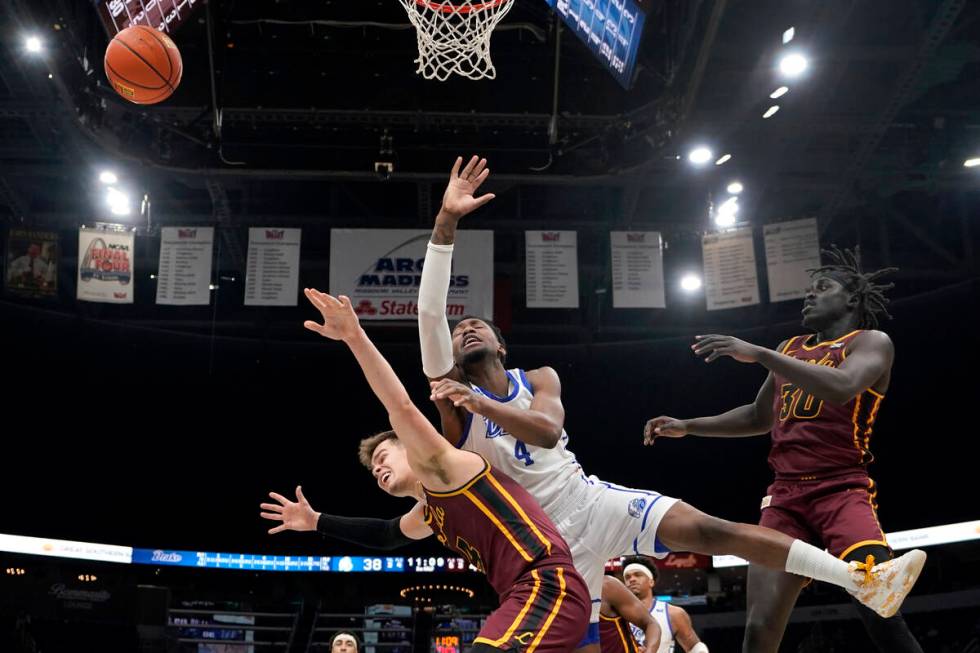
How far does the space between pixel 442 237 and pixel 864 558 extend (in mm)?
2412

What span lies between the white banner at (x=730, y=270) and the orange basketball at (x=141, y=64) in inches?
312

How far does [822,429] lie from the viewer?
5027mm

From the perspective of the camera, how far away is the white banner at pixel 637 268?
13.7 meters

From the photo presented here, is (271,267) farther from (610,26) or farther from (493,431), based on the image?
(493,431)

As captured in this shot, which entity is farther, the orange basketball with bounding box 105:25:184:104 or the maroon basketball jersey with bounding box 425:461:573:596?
the orange basketball with bounding box 105:25:184:104

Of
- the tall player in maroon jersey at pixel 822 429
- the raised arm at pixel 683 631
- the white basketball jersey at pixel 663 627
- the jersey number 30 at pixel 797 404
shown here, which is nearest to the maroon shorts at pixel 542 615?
the tall player in maroon jersey at pixel 822 429

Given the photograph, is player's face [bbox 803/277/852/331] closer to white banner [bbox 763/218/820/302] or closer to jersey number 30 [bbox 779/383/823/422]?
jersey number 30 [bbox 779/383/823/422]

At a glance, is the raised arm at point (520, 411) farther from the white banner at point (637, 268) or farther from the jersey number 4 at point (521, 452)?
the white banner at point (637, 268)

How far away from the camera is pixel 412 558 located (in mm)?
19156

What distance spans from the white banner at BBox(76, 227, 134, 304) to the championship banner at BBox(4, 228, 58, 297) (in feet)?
2.31

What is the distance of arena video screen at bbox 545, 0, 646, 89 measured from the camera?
9.80 meters

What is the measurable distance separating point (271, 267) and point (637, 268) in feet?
16.9

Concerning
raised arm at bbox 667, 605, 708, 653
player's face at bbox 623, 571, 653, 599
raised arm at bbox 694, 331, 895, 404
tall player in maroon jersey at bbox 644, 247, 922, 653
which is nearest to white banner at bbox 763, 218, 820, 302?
raised arm at bbox 667, 605, 708, 653

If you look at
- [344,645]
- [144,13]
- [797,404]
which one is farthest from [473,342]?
[144,13]
